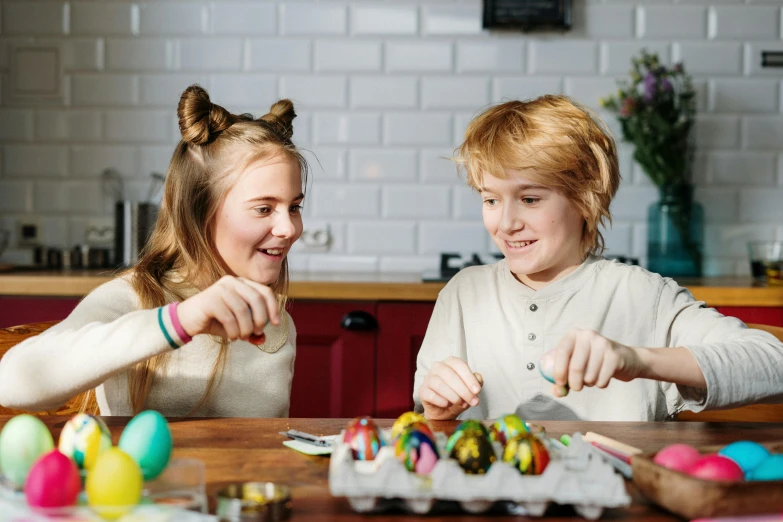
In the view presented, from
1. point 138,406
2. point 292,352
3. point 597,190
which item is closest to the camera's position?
point 138,406

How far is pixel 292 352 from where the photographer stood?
5.61ft

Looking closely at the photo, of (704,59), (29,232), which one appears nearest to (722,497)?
(704,59)

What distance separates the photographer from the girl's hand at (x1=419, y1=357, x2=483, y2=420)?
3.97 ft

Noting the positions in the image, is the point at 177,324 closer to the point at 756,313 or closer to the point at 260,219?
the point at 260,219

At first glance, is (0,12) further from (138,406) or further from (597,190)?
(597,190)

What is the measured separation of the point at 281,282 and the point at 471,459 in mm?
975

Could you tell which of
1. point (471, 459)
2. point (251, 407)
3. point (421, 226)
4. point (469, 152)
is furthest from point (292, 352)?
point (421, 226)

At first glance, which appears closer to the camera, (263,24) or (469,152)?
(469,152)

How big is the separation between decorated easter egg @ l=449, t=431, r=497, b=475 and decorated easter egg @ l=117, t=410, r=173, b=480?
0.99 ft

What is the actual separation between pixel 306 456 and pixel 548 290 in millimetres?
745

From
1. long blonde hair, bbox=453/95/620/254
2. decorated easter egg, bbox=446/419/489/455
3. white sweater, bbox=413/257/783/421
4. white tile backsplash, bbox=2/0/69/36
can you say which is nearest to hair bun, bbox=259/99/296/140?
long blonde hair, bbox=453/95/620/254

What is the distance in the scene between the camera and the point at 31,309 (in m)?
2.32

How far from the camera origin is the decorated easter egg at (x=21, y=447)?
2.87ft

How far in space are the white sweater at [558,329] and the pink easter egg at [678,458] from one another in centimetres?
64
